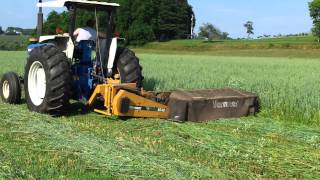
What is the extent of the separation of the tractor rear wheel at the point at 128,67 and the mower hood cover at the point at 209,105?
132cm

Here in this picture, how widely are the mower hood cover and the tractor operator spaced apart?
79.8 inches

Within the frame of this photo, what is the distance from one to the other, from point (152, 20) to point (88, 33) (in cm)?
7789

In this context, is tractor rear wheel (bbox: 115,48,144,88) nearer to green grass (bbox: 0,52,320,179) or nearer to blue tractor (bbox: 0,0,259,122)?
blue tractor (bbox: 0,0,259,122)

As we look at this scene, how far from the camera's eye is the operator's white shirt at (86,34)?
9.57 meters

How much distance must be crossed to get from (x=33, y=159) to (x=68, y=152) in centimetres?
45

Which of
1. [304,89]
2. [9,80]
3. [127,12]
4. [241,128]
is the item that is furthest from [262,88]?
[127,12]

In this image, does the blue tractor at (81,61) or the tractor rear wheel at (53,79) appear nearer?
the tractor rear wheel at (53,79)

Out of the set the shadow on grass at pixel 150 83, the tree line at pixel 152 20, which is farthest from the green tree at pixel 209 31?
the shadow on grass at pixel 150 83

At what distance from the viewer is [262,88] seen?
1094cm

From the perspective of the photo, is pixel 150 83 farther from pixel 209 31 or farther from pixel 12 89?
pixel 209 31

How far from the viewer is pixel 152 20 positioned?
86.8 meters

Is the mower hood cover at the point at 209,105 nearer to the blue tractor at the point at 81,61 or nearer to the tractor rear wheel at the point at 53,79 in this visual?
the blue tractor at the point at 81,61

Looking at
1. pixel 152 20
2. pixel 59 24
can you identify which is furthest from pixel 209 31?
pixel 59 24

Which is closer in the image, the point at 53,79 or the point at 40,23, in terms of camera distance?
the point at 53,79
